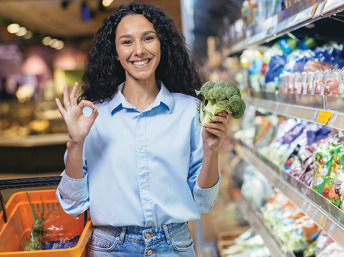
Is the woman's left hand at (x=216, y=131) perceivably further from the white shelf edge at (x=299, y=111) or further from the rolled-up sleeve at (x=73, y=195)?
the rolled-up sleeve at (x=73, y=195)

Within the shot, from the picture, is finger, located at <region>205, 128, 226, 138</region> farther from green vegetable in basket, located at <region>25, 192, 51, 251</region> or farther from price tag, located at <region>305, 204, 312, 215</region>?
green vegetable in basket, located at <region>25, 192, 51, 251</region>

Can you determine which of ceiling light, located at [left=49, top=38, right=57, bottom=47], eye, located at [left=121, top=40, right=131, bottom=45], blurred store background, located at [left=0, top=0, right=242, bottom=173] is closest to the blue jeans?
eye, located at [left=121, top=40, right=131, bottom=45]

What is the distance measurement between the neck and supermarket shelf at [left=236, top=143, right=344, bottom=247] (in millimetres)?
766

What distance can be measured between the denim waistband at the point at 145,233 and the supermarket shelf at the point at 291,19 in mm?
971

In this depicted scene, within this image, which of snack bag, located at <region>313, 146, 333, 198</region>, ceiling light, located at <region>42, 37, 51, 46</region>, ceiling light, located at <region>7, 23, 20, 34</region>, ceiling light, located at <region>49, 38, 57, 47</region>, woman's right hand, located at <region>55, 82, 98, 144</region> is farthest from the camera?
ceiling light, located at <region>49, 38, 57, 47</region>

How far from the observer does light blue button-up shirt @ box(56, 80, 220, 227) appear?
5.57 feet

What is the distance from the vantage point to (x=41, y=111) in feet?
26.9

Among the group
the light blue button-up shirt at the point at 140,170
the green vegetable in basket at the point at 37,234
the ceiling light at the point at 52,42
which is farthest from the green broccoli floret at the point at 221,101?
the ceiling light at the point at 52,42

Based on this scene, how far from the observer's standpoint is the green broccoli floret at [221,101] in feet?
5.03

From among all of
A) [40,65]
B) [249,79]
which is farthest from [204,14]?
[40,65]

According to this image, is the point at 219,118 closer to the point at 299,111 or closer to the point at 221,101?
the point at 221,101

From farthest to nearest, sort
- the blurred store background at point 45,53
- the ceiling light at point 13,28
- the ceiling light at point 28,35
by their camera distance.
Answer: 1. the ceiling light at point 28,35
2. the ceiling light at point 13,28
3. the blurred store background at point 45,53

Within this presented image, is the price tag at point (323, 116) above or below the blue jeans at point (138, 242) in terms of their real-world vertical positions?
above

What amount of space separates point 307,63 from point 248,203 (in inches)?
52.5
